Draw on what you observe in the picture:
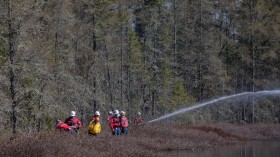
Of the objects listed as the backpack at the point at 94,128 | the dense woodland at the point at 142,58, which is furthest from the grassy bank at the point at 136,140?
the dense woodland at the point at 142,58

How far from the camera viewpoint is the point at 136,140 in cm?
2309

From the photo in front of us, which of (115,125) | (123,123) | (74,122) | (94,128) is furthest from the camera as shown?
(123,123)

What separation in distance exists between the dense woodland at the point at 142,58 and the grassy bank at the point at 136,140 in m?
2.92

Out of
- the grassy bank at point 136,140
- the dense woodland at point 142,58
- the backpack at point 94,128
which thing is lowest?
the grassy bank at point 136,140

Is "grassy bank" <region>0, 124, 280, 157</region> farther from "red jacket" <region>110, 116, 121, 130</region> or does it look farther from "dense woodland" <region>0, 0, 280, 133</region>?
"dense woodland" <region>0, 0, 280, 133</region>

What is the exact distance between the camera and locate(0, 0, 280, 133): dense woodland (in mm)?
20719

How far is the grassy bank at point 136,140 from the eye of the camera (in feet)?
51.4

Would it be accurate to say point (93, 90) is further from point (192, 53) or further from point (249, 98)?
point (249, 98)

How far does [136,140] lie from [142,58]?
1882 centimetres

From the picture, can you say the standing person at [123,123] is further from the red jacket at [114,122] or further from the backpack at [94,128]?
the backpack at [94,128]

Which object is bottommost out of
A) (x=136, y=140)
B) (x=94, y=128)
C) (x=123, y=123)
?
(x=136, y=140)

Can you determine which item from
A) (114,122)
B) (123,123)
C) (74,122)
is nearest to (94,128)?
(74,122)

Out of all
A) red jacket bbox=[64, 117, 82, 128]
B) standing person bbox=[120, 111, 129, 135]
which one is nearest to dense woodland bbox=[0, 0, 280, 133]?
red jacket bbox=[64, 117, 82, 128]

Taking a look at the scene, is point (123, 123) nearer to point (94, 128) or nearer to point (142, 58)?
point (94, 128)
